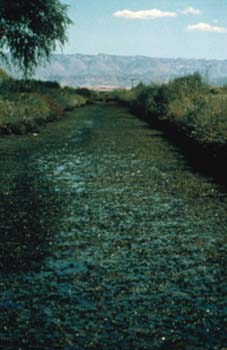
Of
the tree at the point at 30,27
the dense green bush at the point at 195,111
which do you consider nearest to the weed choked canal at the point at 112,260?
the dense green bush at the point at 195,111

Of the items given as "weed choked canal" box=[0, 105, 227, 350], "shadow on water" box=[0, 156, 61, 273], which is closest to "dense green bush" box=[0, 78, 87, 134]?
"weed choked canal" box=[0, 105, 227, 350]

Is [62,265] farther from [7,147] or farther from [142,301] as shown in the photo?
[7,147]

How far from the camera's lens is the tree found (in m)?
41.4

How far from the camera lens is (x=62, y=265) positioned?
9.00m

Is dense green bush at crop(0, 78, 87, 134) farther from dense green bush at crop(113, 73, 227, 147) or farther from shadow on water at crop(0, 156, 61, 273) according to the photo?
shadow on water at crop(0, 156, 61, 273)

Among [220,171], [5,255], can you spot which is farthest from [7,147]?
[5,255]

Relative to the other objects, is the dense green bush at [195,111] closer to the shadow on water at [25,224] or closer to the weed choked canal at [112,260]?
the weed choked canal at [112,260]

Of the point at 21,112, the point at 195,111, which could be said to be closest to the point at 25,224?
the point at 195,111

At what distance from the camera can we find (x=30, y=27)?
42.2 metres

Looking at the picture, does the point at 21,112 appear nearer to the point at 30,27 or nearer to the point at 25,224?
the point at 30,27

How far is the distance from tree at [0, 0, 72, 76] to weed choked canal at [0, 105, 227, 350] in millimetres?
25134

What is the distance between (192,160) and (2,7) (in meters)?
24.3

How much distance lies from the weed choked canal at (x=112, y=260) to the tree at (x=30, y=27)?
25134mm

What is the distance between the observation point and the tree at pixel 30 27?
4144 centimetres
